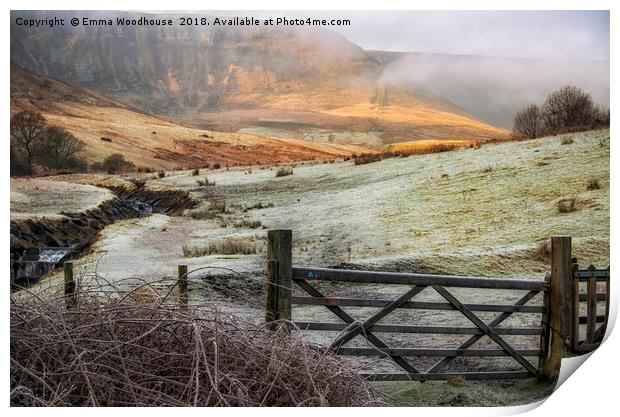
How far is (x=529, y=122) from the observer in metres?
6.26

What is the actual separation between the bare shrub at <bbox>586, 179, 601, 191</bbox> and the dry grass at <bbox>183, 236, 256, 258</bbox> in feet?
7.74

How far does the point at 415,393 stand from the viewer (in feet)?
18.1

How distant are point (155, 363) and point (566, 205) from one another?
125 inches

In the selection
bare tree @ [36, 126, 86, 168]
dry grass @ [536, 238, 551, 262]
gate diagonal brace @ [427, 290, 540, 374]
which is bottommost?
gate diagonal brace @ [427, 290, 540, 374]

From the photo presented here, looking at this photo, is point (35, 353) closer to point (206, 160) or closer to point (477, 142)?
point (206, 160)

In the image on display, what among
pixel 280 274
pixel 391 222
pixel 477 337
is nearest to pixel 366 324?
pixel 280 274

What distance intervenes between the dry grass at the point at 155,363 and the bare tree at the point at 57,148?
1288 mm

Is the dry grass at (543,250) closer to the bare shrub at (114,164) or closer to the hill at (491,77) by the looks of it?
the hill at (491,77)

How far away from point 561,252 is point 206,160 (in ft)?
8.21

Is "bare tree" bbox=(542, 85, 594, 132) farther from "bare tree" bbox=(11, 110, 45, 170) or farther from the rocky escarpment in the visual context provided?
"bare tree" bbox=(11, 110, 45, 170)

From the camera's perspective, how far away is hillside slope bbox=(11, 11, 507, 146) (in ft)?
18.1

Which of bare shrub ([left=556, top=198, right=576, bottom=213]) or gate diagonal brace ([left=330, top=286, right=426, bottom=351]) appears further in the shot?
bare shrub ([left=556, top=198, right=576, bottom=213])

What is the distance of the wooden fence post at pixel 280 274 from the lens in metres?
5.12

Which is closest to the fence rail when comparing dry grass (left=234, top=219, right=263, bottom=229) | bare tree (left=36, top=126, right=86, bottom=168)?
dry grass (left=234, top=219, right=263, bottom=229)
